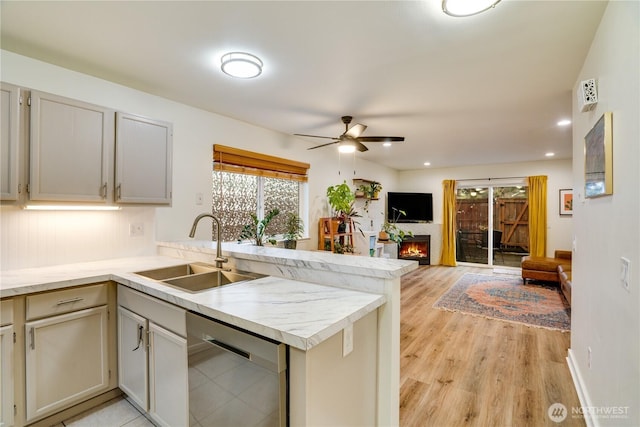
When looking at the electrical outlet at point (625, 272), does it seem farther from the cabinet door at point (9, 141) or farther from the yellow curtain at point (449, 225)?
the yellow curtain at point (449, 225)

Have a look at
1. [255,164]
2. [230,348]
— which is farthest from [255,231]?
[230,348]

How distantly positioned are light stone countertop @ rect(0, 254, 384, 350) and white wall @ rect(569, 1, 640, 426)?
3.38ft

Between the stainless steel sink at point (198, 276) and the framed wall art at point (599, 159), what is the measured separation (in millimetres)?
2013

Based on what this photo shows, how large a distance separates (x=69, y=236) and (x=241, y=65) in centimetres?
192

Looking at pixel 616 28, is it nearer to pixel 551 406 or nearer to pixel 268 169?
pixel 551 406

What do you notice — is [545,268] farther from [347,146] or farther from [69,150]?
[69,150]

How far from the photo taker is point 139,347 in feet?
6.16

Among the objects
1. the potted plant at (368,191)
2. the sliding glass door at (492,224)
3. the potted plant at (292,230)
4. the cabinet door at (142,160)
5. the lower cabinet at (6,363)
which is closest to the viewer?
the lower cabinet at (6,363)

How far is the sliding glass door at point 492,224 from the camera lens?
Result: 22.1 feet

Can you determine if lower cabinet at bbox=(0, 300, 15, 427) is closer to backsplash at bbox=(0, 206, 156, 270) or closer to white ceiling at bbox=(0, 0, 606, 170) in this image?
backsplash at bbox=(0, 206, 156, 270)

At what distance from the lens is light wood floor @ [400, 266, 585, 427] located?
1998 millimetres

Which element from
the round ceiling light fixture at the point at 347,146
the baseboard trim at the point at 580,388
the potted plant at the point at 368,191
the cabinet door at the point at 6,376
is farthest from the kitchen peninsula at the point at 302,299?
the potted plant at the point at 368,191

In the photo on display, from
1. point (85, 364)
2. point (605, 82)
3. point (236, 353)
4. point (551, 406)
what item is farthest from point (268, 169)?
point (551, 406)

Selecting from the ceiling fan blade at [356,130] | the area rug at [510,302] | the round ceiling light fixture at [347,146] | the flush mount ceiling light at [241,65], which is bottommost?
the area rug at [510,302]
